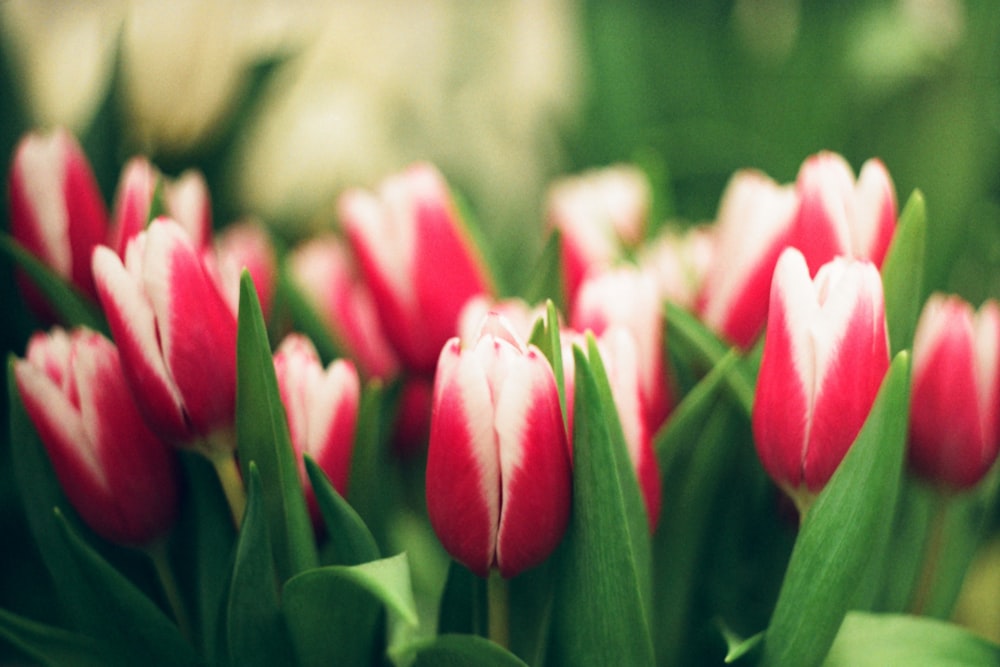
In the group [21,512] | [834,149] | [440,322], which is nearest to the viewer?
[440,322]

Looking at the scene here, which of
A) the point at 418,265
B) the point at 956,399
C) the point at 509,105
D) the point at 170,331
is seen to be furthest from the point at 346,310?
the point at 509,105

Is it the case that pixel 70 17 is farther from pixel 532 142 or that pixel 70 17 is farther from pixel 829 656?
pixel 829 656

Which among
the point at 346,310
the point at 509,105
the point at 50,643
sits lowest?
the point at 50,643

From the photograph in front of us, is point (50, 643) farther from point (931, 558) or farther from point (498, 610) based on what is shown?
point (931, 558)

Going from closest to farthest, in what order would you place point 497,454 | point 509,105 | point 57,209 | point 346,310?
point 497,454, point 57,209, point 346,310, point 509,105

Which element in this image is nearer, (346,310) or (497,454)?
A: (497,454)

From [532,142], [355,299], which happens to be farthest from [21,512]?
[532,142]
